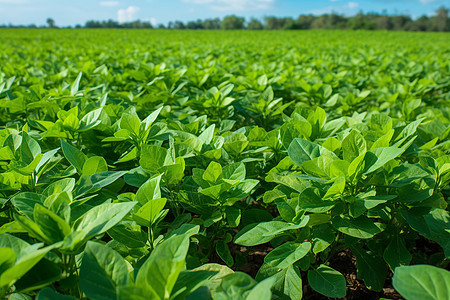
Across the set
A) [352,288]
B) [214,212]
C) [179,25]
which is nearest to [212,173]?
[214,212]

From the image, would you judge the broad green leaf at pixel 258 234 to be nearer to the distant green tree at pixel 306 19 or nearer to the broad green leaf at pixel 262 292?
the broad green leaf at pixel 262 292

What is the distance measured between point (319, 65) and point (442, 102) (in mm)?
2136

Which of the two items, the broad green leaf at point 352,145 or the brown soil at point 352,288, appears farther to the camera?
the brown soil at point 352,288

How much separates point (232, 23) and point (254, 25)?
16.8 feet

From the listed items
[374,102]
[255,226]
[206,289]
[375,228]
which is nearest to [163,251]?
[206,289]

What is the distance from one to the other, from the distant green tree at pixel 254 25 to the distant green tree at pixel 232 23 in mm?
1732

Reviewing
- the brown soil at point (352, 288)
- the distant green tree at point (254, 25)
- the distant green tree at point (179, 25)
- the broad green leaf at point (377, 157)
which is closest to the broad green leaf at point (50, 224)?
the broad green leaf at point (377, 157)

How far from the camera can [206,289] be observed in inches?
32.2

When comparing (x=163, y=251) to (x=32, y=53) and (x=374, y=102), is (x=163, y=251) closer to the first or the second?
(x=374, y=102)

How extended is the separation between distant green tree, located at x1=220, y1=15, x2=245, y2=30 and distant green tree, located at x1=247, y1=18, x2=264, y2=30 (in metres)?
1.73

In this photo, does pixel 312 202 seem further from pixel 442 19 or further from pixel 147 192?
pixel 442 19

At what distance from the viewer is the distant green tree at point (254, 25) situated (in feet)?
229

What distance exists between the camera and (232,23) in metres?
69.2

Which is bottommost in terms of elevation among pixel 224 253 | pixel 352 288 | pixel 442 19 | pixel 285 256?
pixel 352 288
